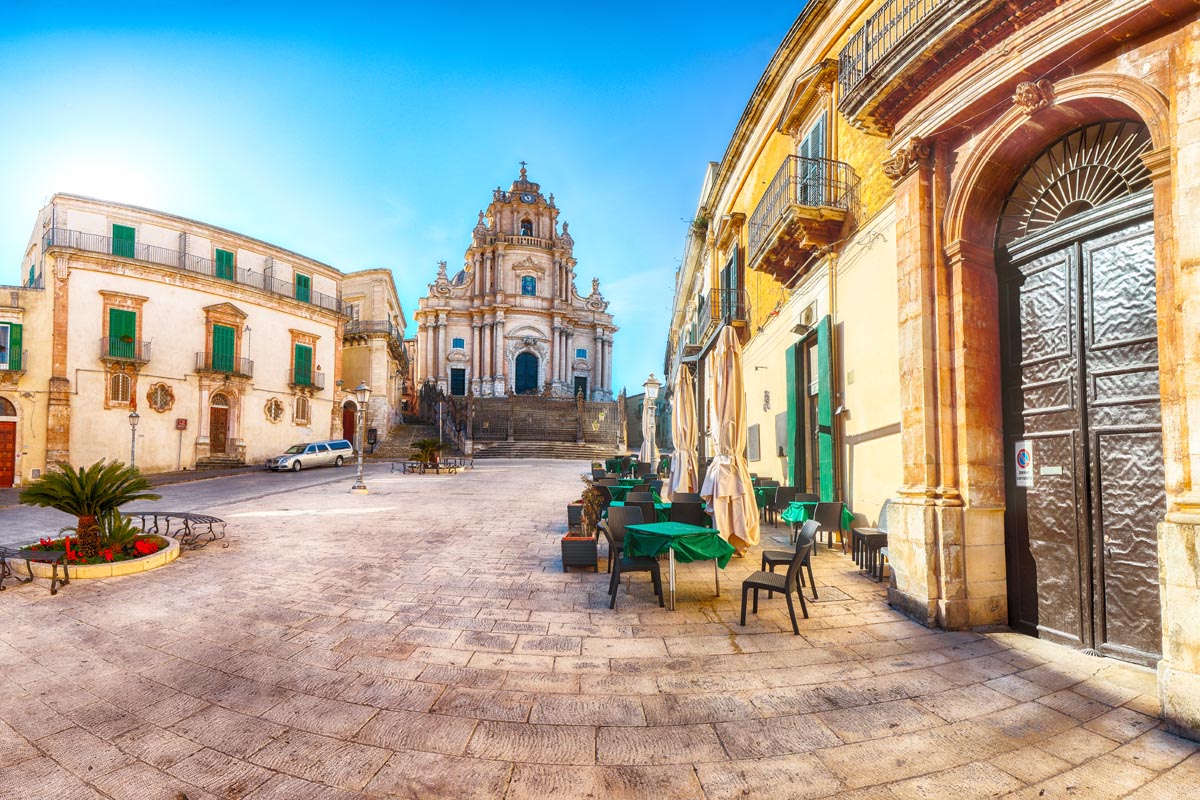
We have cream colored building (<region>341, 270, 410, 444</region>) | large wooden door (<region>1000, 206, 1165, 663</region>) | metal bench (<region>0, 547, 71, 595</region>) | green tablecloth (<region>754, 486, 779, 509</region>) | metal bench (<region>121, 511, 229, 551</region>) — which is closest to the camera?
large wooden door (<region>1000, 206, 1165, 663</region>)

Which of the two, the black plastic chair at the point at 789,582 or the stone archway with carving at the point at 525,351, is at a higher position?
the stone archway with carving at the point at 525,351

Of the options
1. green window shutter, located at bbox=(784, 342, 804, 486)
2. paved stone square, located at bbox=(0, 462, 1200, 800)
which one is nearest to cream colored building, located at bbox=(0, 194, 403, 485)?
paved stone square, located at bbox=(0, 462, 1200, 800)

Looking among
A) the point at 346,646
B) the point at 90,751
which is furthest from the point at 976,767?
the point at 90,751

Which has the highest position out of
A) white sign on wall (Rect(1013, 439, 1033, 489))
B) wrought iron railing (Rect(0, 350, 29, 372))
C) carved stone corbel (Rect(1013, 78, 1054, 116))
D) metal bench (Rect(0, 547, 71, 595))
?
carved stone corbel (Rect(1013, 78, 1054, 116))

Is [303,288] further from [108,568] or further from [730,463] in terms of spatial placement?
[730,463]

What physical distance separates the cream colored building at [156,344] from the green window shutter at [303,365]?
8cm

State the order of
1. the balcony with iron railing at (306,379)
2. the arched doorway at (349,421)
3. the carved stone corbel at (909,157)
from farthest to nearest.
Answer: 1. the arched doorway at (349,421)
2. the balcony with iron railing at (306,379)
3. the carved stone corbel at (909,157)

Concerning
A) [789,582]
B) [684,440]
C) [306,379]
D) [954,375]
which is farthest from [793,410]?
[306,379]

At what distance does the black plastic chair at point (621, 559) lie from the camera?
5.40 metres

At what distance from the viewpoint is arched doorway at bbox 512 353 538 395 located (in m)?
47.4

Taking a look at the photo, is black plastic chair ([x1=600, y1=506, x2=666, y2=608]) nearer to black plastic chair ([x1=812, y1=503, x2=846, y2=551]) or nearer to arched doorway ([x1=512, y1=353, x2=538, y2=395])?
black plastic chair ([x1=812, y1=503, x2=846, y2=551])

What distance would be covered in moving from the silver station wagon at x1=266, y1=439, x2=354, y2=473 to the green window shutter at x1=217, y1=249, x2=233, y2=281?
27.1 ft

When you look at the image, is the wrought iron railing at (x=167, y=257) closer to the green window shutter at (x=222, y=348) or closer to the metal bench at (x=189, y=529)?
the green window shutter at (x=222, y=348)

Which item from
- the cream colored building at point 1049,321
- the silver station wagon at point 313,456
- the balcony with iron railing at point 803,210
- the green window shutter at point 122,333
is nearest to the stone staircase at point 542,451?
the silver station wagon at point 313,456
